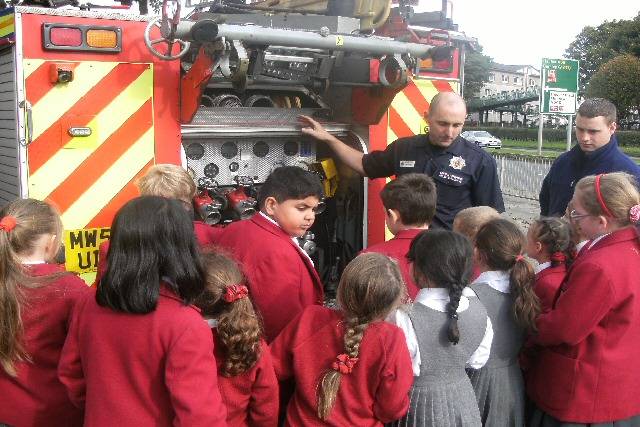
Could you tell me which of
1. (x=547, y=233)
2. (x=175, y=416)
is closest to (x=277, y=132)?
(x=547, y=233)

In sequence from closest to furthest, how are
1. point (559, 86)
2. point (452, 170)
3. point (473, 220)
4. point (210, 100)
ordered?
point (473, 220) < point (452, 170) < point (210, 100) < point (559, 86)

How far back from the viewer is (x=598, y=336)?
2.75 meters

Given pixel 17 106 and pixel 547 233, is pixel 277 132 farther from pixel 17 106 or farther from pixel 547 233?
pixel 547 233

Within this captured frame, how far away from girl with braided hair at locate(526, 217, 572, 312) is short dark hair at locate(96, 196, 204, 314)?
1530 mm

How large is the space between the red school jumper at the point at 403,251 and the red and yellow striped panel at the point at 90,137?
135 centimetres

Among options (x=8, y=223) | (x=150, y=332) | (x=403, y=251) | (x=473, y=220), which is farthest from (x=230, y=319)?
(x=473, y=220)

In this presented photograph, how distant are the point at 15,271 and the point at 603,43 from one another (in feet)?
208

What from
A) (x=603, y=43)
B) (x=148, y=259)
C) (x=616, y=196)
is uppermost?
(x=603, y=43)

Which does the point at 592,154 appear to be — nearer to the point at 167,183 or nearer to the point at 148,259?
the point at 167,183

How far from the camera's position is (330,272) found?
4.58 meters

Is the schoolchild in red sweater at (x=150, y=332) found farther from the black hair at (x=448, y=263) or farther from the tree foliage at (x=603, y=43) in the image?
the tree foliage at (x=603, y=43)

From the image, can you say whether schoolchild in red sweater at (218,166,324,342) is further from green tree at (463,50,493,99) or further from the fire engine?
green tree at (463,50,493,99)

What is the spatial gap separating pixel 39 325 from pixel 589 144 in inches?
121

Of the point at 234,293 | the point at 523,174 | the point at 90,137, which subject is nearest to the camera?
the point at 234,293
